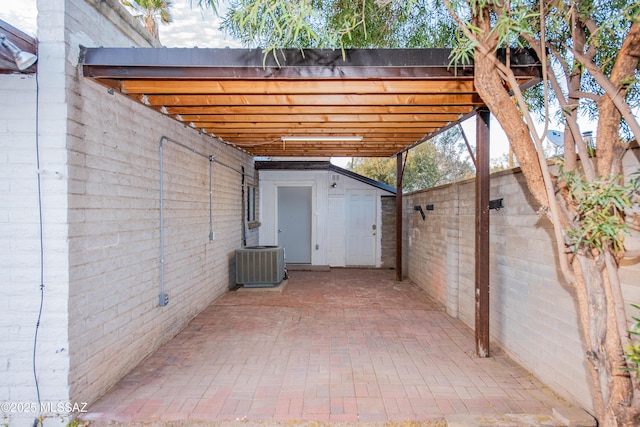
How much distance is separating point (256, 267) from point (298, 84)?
3924 mm

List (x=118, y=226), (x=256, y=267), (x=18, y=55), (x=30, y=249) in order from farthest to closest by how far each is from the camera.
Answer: (x=256, y=267), (x=118, y=226), (x=30, y=249), (x=18, y=55)

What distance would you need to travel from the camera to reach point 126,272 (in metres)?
3.12

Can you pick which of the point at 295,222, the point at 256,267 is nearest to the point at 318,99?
the point at 256,267

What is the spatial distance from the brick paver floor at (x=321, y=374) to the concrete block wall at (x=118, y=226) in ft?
1.11

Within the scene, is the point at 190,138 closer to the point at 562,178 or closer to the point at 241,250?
the point at 241,250

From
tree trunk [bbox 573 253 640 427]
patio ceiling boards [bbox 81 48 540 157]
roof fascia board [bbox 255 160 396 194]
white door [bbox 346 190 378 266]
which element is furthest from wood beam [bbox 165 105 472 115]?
white door [bbox 346 190 378 266]

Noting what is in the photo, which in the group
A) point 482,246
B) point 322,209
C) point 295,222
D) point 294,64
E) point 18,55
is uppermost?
point 294,64

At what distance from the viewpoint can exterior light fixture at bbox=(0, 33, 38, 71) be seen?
2.16 meters

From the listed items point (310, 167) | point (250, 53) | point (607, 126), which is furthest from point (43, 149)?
point (310, 167)

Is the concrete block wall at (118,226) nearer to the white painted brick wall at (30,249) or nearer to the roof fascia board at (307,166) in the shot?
the white painted brick wall at (30,249)

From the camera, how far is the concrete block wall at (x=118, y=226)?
2.54 m

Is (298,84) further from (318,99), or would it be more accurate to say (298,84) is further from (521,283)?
(521,283)

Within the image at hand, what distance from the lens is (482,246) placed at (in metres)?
3.51

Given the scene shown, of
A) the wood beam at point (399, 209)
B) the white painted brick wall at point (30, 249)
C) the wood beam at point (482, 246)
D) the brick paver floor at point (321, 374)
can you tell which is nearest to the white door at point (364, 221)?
the wood beam at point (399, 209)
